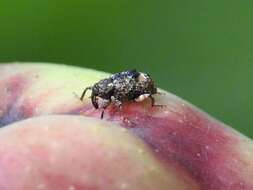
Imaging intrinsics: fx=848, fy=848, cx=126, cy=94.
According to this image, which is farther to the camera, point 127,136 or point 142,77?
point 142,77

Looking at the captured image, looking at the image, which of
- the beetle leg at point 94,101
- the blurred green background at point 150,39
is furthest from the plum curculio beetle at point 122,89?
the blurred green background at point 150,39

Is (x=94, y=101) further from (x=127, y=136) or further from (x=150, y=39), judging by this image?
(x=150, y=39)

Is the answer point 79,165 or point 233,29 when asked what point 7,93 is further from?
point 233,29

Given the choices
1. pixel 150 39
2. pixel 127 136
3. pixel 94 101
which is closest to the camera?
pixel 127 136

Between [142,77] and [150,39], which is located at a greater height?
[142,77]

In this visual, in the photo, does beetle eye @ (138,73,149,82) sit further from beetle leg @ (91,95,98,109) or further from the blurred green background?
the blurred green background

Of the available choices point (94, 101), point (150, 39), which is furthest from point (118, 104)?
point (150, 39)

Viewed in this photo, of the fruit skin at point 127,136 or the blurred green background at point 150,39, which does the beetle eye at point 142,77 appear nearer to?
the fruit skin at point 127,136
